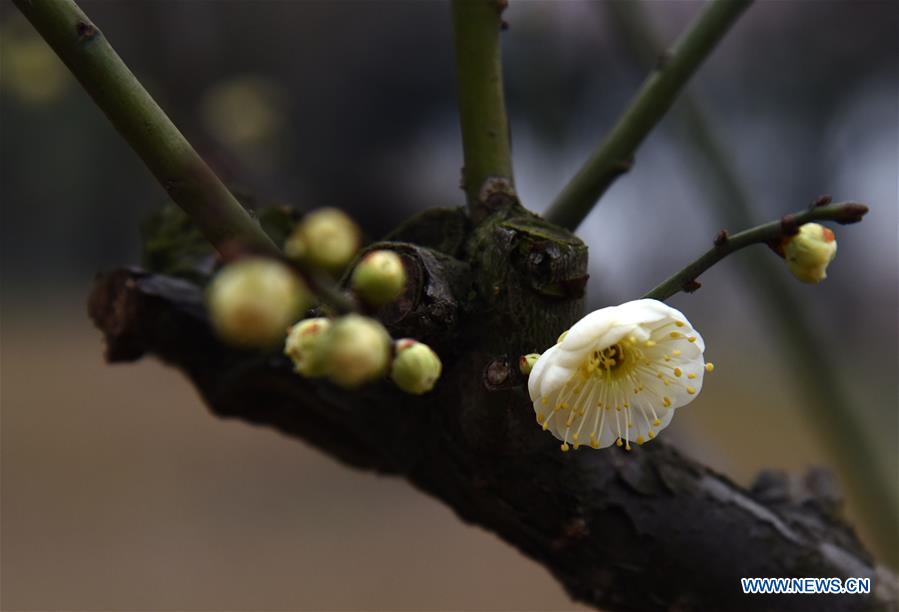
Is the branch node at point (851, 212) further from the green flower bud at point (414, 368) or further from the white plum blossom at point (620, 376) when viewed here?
the green flower bud at point (414, 368)

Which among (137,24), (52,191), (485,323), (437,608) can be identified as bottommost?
(437,608)

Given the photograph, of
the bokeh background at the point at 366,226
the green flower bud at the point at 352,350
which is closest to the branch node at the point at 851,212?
the green flower bud at the point at 352,350

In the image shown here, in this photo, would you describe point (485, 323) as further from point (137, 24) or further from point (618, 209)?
point (618, 209)

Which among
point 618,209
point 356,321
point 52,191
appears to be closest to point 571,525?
point 356,321

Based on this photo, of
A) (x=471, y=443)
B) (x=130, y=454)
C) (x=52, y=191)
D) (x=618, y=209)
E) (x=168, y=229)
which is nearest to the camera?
(x=471, y=443)

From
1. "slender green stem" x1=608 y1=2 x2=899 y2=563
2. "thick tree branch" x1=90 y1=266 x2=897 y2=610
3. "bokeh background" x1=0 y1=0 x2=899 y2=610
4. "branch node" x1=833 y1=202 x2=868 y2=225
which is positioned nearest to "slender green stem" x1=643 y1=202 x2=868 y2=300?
"branch node" x1=833 y1=202 x2=868 y2=225

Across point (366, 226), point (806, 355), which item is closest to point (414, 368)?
point (806, 355)
